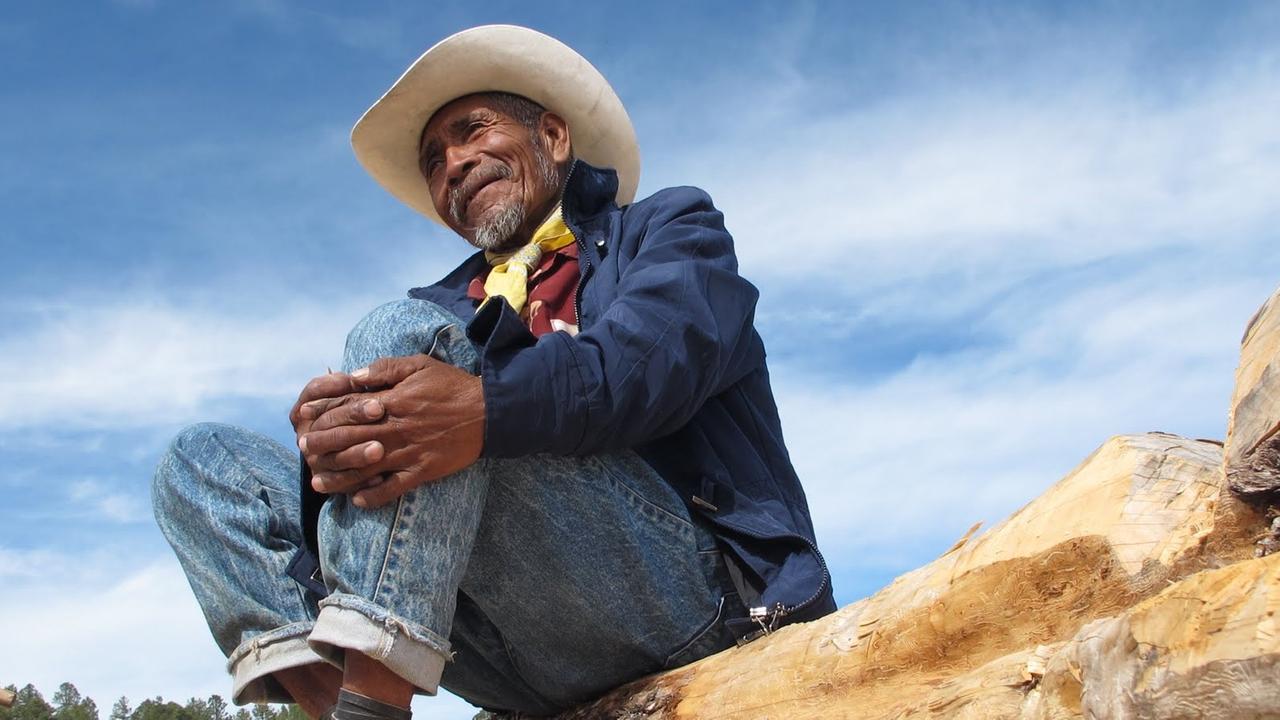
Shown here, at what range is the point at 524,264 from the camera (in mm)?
3414

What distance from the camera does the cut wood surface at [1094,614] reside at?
1426 mm

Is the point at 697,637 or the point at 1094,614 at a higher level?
the point at 697,637

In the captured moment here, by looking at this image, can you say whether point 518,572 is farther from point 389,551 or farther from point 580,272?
point 580,272

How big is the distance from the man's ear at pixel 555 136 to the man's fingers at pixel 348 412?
1.82 meters

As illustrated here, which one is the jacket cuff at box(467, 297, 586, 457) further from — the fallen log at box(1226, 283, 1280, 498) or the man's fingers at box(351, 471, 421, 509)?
the fallen log at box(1226, 283, 1280, 498)

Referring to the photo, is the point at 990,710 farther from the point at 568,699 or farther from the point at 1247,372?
the point at 568,699

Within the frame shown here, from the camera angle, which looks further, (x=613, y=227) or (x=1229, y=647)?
(x=613, y=227)

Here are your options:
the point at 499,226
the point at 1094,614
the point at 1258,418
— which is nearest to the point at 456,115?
the point at 499,226

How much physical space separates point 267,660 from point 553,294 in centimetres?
122

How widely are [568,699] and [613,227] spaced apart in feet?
4.09

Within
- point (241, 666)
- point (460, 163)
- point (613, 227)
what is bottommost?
point (241, 666)

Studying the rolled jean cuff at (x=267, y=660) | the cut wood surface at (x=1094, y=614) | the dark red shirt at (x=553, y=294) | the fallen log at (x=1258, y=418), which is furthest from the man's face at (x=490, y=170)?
the fallen log at (x=1258, y=418)

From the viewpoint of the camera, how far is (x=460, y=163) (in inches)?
154

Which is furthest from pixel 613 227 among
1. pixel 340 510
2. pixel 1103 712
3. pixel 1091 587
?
pixel 1103 712
